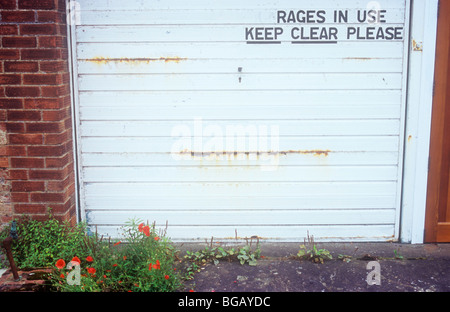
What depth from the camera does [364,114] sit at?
466cm

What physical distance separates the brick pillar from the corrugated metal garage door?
358 mm

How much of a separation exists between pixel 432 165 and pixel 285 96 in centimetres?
162

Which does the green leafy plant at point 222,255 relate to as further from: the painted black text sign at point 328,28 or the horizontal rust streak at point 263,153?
the painted black text sign at point 328,28

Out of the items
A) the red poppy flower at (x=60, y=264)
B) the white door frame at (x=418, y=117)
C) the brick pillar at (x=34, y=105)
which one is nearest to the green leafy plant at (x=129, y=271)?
the red poppy flower at (x=60, y=264)

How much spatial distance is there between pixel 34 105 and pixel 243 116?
1.96m

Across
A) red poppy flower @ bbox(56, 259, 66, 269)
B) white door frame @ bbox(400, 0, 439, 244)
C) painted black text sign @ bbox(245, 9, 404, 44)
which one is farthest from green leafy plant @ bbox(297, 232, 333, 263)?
red poppy flower @ bbox(56, 259, 66, 269)

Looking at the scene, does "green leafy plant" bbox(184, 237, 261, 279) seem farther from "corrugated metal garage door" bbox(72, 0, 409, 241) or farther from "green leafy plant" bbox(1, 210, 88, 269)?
"green leafy plant" bbox(1, 210, 88, 269)

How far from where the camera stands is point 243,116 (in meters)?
4.66

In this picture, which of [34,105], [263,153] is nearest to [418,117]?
[263,153]

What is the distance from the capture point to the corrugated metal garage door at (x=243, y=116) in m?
4.52

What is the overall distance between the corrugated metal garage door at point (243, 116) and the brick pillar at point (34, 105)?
0.36 m
